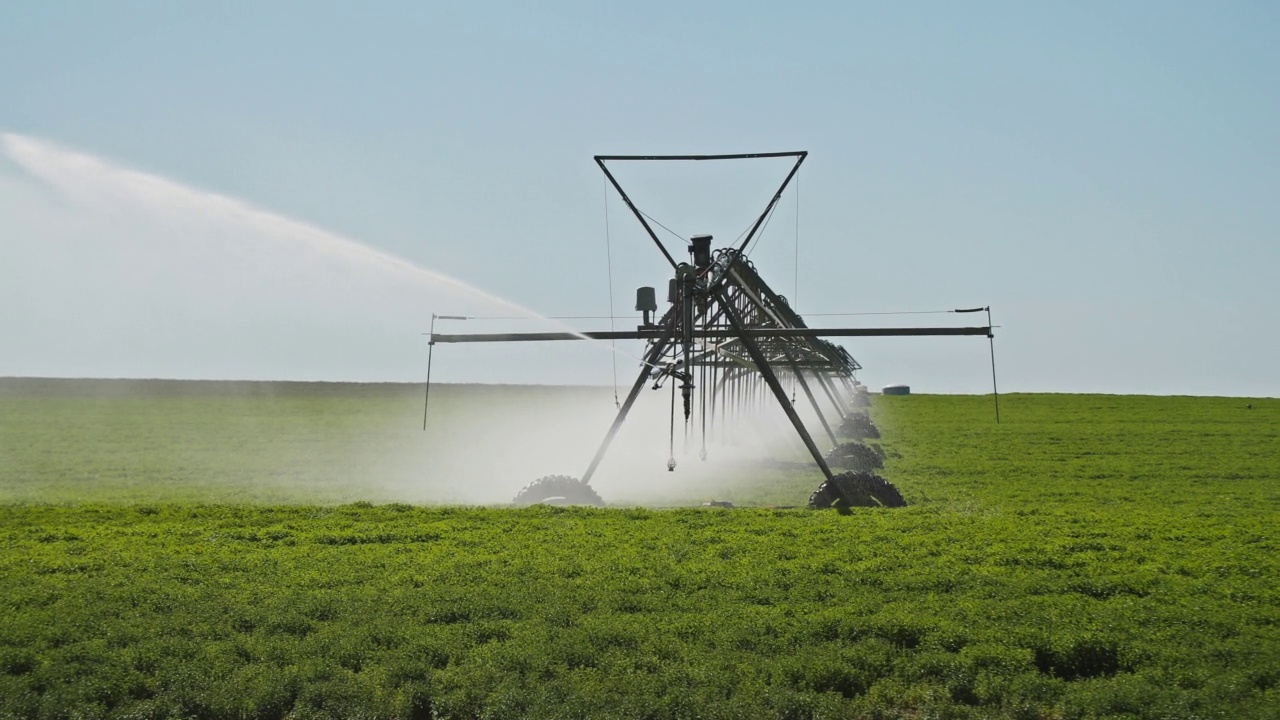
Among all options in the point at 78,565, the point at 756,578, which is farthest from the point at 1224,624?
the point at 78,565

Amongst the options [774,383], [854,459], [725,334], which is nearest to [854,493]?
[774,383]

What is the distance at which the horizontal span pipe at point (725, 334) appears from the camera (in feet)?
63.3

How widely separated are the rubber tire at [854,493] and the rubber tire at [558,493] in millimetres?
4864

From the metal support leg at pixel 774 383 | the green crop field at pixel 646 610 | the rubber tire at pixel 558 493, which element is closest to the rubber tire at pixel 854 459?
the green crop field at pixel 646 610

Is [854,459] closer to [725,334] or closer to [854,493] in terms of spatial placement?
[854,493]

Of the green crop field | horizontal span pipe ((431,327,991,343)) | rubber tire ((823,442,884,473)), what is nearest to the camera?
the green crop field

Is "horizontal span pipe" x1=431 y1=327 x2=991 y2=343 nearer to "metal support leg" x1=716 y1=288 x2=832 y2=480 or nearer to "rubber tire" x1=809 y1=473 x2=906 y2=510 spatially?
"metal support leg" x1=716 y1=288 x2=832 y2=480

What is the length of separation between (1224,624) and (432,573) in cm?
978

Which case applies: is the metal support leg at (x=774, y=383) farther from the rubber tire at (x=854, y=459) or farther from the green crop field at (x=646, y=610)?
the rubber tire at (x=854, y=459)

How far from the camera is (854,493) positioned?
67.9 ft

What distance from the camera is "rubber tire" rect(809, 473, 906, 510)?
20.4 metres

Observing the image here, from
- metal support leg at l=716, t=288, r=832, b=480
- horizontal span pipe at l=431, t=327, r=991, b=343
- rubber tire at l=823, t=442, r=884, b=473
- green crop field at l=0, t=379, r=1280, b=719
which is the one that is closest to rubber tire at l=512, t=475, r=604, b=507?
green crop field at l=0, t=379, r=1280, b=719

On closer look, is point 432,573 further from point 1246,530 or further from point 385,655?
point 1246,530

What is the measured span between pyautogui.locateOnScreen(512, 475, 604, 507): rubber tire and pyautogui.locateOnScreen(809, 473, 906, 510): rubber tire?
16.0 feet
